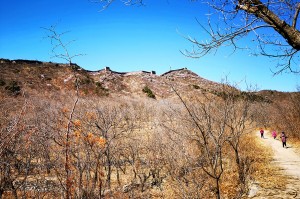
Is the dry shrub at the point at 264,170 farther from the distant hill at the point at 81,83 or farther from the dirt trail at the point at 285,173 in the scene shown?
the distant hill at the point at 81,83

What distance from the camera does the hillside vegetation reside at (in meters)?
10.1

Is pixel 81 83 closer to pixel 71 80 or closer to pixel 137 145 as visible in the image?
pixel 71 80

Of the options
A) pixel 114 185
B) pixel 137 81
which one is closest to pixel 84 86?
pixel 137 81

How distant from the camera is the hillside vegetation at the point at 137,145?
10.1 metres

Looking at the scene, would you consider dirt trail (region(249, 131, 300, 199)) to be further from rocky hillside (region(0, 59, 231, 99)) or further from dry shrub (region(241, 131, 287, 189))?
rocky hillside (region(0, 59, 231, 99))

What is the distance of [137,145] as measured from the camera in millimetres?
21906

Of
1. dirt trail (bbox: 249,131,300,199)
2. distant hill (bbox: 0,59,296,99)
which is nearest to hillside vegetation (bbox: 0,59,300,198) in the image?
dirt trail (bbox: 249,131,300,199)

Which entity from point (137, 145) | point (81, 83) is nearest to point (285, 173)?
point (137, 145)

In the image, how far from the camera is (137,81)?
261 ft

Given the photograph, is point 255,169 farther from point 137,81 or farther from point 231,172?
point 137,81

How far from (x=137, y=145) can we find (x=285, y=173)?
1176 centimetres

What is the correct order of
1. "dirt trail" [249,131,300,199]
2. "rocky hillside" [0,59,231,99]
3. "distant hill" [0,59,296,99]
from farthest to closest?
"rocky hillside" [0,59,231,99], "distant hill" [0,59,296,99], "dirt trail" [249,131,300,199]

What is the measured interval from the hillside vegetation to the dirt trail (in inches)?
24.3

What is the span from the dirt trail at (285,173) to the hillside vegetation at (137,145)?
0.62 metres
